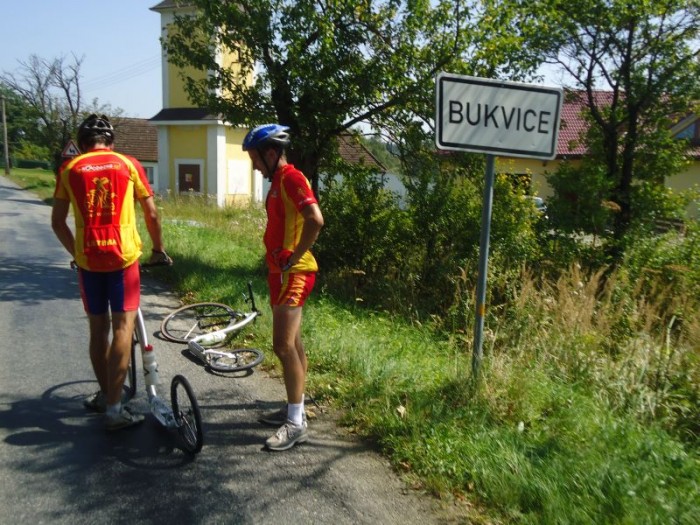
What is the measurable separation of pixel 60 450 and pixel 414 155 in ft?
26.0

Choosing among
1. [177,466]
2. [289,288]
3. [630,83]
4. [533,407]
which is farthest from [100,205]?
[630,83]

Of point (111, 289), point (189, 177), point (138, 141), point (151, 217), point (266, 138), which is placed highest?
point (138, 141)

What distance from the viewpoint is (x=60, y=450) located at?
145 inches

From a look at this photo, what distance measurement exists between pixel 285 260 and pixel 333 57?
6353 millimetres

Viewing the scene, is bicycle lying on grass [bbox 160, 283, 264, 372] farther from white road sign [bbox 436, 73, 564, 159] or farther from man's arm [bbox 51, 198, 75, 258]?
white road sign [bbox 436, 73, 564, 159]

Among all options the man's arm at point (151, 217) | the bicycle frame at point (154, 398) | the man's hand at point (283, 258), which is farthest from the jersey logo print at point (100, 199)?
the man's hand at point (283, 258)

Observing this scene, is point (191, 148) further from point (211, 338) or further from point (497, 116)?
point (497, 116)

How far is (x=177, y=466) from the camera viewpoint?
3539 mm

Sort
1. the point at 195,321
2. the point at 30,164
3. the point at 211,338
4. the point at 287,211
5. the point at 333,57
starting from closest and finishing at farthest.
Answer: the point at 287,211
the point at 211,338
the point at 195,321
the point at 333,57
the point at 30,164

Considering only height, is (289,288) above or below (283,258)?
below

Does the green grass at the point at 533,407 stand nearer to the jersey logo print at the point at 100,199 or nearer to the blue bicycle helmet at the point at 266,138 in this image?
the blue bicycle helmet at the point at 266,138

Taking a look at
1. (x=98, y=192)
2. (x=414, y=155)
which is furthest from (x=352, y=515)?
(x=414, y=155)

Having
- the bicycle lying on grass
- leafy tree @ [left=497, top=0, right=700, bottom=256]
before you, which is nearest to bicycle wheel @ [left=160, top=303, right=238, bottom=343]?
the bicycle lying on grass

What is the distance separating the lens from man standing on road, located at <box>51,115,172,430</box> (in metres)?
3.66
